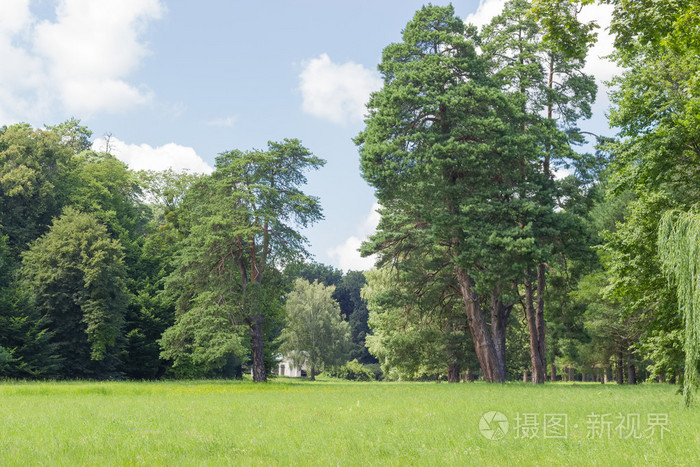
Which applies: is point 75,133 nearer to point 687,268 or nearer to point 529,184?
point 529,184

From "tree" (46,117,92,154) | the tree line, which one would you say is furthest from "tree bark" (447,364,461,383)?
"tree" (46,117,92,154)

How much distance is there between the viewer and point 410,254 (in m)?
34.9

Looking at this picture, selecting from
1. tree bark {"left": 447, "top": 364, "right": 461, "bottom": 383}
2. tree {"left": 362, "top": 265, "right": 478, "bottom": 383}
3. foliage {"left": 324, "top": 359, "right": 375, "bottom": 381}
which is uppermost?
tree {"left": 362, "top": 265, "right": 478, "bottom": 383}

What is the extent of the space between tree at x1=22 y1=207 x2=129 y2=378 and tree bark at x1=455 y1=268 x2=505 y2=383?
83.1ft

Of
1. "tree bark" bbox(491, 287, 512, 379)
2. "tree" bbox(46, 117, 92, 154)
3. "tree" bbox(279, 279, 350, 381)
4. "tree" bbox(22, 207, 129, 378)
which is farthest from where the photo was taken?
"tree" bbox(279, 279, 350, 381)

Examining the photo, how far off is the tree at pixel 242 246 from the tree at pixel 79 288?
4.46m

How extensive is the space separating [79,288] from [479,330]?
94.6 ft

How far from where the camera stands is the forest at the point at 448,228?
58.2 ft

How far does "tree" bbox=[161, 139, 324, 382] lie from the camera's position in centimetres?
3622

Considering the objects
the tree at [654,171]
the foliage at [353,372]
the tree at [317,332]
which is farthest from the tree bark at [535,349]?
the foliage at [353,372]

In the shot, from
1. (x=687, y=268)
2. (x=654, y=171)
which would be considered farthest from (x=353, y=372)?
(x=687, y=268)

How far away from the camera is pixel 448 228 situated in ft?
88.7

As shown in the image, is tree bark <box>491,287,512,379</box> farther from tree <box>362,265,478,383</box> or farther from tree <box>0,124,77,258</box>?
tree <box>0,124,77,258</box>

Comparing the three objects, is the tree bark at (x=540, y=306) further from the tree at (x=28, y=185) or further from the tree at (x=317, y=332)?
the tree at (x=317, y=332)
